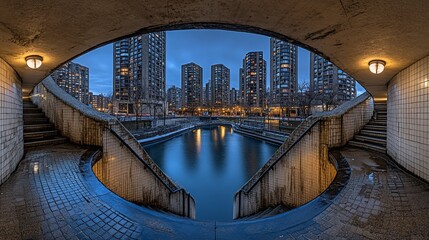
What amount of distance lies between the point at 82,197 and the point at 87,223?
34.2 inches

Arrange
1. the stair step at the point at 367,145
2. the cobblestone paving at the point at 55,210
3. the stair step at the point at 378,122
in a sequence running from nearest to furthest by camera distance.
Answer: the cobblestone paving at the point at 55,210, the stair step at the point at 367,145, the stair step at the point at 378,122

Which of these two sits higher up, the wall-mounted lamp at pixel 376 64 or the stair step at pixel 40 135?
the wall-mounted lamp at pixel 376 64

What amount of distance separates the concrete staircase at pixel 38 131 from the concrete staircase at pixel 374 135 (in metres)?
11.2

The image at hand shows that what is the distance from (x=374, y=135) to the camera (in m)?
7.18

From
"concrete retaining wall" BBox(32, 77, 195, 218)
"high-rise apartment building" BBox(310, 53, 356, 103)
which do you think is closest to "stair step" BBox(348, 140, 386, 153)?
"concrete retaining wall" BBox(32, 77, 195, 218)

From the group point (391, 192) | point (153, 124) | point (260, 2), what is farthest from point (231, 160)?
point (153, 124)

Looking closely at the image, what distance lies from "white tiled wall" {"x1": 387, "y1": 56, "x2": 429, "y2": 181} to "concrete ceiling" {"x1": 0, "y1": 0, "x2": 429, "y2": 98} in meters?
0.58

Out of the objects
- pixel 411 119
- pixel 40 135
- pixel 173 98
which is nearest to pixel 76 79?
pixel 173 98

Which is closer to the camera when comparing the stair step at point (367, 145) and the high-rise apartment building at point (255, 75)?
the stair step at point (367, 145)

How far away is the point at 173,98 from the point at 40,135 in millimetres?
128433

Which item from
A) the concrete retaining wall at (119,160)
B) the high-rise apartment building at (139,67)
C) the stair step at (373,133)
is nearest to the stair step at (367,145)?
the stair step at (373,133)

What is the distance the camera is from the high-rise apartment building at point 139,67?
73750 millimetres

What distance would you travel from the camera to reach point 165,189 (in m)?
6.66

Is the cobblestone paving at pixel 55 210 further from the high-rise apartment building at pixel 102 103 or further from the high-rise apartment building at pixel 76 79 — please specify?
the high-rise apartment building at pixel 76 79
